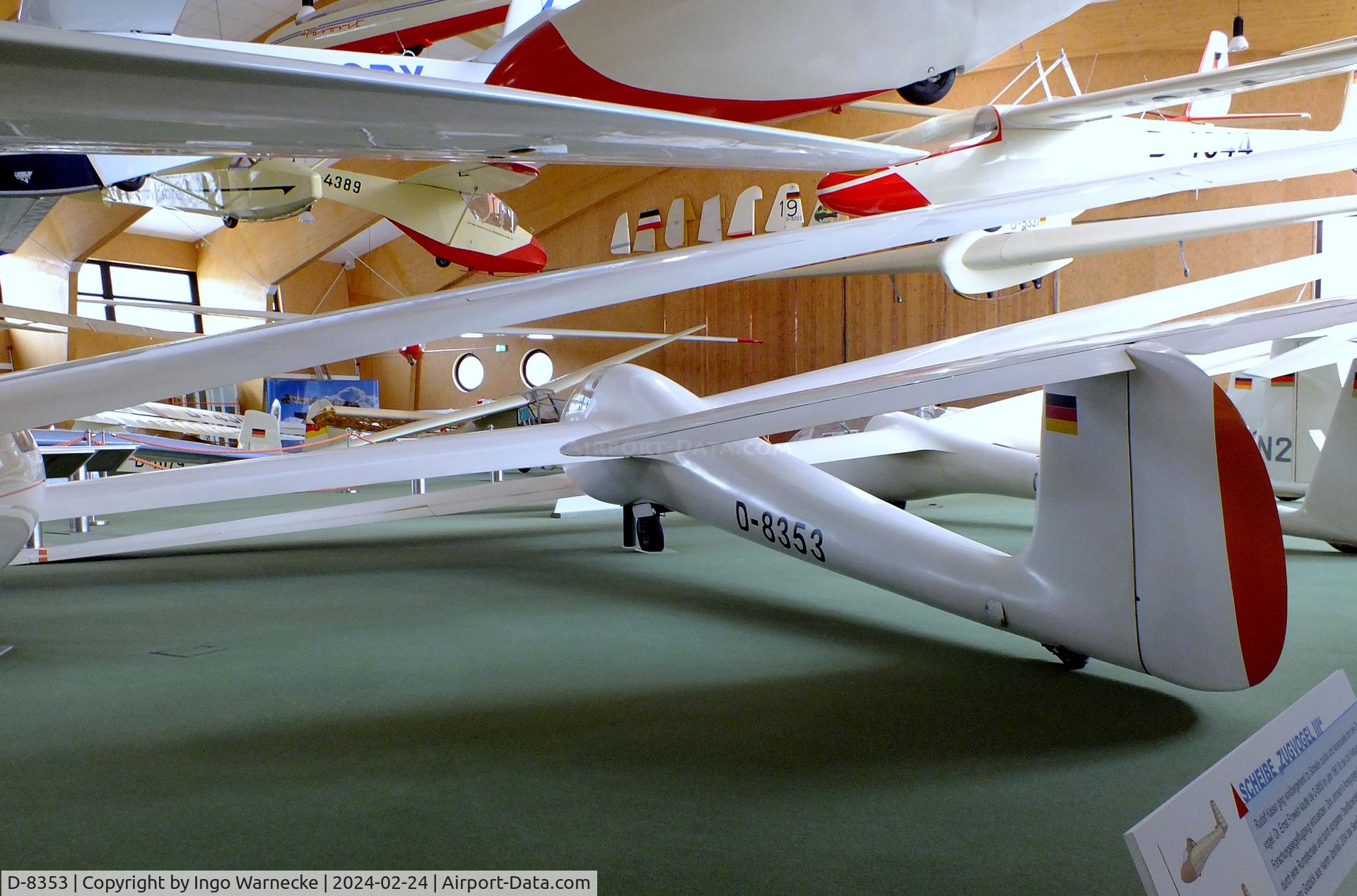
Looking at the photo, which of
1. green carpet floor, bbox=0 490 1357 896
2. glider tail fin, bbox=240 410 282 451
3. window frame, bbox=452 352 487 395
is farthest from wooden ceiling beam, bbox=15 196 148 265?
green carpet floor, bbox=0 490 1357 896

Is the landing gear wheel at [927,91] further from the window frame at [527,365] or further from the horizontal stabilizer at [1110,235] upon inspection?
the window frame at [527,365]

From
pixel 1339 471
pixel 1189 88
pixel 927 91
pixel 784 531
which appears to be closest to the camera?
pixel 784 531

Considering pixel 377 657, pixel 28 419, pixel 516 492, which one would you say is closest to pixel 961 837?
pixel 28 419

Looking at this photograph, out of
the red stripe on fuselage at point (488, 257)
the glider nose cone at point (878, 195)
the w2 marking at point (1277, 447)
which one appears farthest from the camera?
the red stripe on fuselage at point (488, 257)

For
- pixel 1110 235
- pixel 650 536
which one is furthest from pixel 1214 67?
pixel 650 536

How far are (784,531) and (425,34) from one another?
5.57 m

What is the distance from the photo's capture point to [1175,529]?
261cm

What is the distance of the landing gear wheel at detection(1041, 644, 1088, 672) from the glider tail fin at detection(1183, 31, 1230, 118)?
976 centimetres

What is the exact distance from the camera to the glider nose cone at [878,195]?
798 cm

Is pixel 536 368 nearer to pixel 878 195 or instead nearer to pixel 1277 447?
pixel 878 195

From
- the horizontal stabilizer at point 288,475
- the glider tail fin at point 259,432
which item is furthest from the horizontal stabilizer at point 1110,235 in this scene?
the glider tail fin at point 259,432

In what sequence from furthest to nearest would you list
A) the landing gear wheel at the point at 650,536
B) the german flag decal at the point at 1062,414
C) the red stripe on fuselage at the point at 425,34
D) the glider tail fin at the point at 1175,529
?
1. the red stripe on fuselage at the point at 425,34
2. the landing gear wheel at the point at 650,536
3. the german flag decal at the point at 1062,414
4. the glider tail fin at the point at 1175,529

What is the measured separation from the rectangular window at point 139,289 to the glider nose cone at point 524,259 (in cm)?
877

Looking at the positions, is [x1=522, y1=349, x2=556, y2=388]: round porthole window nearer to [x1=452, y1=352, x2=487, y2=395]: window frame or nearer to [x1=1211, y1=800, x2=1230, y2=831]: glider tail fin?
[x1=452, y1=352, x2=487, y2=395]: window frame
